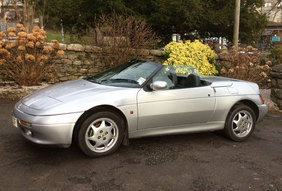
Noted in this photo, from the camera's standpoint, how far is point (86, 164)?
361cm

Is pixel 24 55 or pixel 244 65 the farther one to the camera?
pixel 244 65

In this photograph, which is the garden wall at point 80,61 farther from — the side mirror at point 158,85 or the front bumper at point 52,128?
the front bumper at point 52,128

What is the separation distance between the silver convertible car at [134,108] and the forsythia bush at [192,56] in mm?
3110

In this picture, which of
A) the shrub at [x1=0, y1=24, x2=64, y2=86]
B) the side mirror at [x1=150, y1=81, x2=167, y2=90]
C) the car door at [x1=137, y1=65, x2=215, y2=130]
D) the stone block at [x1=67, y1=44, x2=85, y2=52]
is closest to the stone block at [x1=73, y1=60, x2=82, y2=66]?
the stone block at [x1=67, y1=44, x2=85, y2=52]

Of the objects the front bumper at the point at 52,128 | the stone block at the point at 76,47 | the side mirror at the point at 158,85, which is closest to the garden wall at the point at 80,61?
the stone block at the point at 76,47

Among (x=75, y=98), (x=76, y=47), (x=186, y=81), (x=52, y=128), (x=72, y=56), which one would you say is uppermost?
(x=76, y=47)

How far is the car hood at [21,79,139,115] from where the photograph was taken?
3516 millimetres

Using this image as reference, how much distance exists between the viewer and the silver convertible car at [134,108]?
138 inches

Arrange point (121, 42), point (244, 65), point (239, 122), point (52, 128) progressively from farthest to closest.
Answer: point (121, 42)
point (244, 65)
point (239, 122)
point (52, 128)

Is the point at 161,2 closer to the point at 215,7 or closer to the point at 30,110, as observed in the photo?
the point at 215,7

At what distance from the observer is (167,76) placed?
4.34 meters

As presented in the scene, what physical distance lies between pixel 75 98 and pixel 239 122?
272 cm

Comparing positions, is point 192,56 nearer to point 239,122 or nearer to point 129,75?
point 239,122

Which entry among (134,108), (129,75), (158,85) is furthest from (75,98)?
(158,85)
